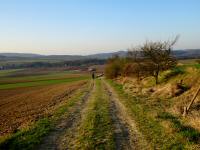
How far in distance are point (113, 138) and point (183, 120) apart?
4.95 meters

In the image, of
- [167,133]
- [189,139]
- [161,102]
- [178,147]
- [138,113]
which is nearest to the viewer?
[178,147]

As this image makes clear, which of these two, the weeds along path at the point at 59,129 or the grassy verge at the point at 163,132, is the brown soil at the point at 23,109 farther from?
the grassy verge at the point at 163,132

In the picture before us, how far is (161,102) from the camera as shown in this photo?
2534cm

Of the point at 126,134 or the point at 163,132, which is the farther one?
Result: the point at 163,132

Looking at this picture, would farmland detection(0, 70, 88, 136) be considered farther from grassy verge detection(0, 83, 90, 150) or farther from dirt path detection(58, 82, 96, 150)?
dirt path detection(58, 82, 96, 150)

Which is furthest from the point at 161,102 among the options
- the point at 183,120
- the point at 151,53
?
the point at 151,53

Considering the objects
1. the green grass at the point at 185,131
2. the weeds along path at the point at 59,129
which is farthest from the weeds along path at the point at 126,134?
the weeds along path at the point at 59,129

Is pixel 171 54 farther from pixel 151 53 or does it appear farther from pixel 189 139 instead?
pixel 189 139

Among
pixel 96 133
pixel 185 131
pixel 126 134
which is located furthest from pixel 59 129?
pixel 185 131

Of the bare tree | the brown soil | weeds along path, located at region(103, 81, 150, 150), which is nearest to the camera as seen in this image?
weeds along path, located at region(103, 81, 150, 150)

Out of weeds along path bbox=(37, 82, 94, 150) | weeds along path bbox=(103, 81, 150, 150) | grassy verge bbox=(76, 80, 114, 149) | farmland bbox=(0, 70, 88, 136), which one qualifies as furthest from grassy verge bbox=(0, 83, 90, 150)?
weeds along path bbox=(103, 81, 150, 150)

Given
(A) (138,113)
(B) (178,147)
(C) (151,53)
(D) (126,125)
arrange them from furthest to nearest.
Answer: (C) (151,53) → (A) (138,113) → (D) (126,125) → (B) (178,147)

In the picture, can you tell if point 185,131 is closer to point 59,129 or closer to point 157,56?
point 59,129

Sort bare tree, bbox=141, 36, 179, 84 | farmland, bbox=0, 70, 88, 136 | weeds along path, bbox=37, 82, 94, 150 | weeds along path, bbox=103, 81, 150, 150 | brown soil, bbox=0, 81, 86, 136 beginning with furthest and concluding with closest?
bare tree, bbox=141, 36, 179, 84 → farmland, bbox=0, 70, 88, 136 → brown soil, bbox=0, 81, 86, 136 → weeds along path, bbox=37, 82, 94, 150 → weeds along path, bbox=103, 81, 150, 150
